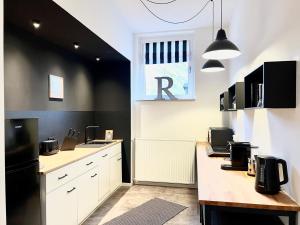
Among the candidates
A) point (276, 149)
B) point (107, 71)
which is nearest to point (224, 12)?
point (107, 71)

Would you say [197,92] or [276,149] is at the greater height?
[197,92]

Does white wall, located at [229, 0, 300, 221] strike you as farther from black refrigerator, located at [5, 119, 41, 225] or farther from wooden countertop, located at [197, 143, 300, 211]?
black refrigerator, located at [5, 119, 41, 225]

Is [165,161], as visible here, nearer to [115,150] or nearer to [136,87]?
[115,150]

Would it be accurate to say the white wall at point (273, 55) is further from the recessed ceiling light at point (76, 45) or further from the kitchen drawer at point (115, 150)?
the recessed ceiling light at point (76, 45)

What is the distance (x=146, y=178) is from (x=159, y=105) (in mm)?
1465

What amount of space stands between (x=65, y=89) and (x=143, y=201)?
218 cm

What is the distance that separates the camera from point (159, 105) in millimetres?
4676

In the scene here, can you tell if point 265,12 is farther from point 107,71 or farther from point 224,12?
point 107,71

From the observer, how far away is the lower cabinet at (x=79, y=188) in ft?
7.55

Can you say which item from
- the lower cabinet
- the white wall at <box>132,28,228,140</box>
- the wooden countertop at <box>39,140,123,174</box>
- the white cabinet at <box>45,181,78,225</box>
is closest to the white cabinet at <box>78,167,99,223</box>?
the lower cabinet

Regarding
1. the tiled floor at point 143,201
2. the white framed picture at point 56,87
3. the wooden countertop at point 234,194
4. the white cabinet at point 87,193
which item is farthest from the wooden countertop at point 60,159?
the wooden countertop at point 234,194

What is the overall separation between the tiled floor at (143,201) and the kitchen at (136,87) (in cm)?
3

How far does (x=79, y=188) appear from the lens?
2881 millimetres

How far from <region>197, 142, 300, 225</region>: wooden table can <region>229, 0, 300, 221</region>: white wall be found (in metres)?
0.11
